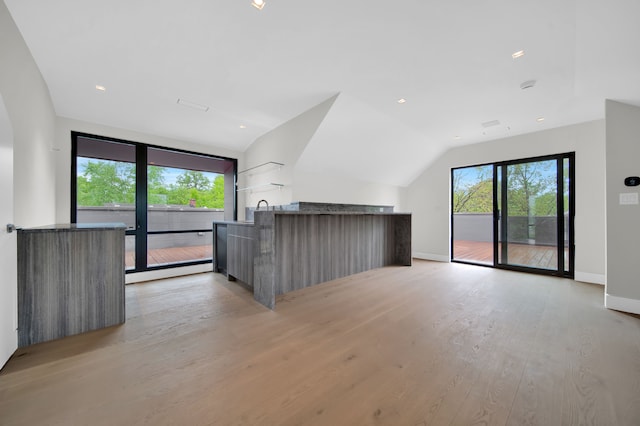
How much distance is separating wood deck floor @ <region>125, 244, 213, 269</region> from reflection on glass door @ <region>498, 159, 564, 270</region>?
221 inches

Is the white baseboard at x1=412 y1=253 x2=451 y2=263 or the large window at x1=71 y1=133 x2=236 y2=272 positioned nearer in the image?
the large window at x1=71 y1=133 x2=236 y2=272

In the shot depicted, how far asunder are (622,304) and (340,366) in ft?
10.7

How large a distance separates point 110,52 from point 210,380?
2.80 metres

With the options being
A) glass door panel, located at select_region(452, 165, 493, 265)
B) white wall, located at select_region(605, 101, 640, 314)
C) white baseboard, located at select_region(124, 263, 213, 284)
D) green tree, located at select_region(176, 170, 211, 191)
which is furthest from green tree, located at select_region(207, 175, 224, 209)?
white wall, located at select_region(605, 101, 640, 314)

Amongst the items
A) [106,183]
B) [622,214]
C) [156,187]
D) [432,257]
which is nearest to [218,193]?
[156,187]

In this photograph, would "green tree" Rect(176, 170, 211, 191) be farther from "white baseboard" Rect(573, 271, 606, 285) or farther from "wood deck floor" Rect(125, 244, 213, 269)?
"white baseboard" Rect(573, 271, 606, 285)

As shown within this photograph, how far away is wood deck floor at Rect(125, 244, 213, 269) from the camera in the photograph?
12.4 ft

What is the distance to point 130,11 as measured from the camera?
169cm

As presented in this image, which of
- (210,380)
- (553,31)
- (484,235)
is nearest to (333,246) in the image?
(210,380)

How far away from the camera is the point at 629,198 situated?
2562mm

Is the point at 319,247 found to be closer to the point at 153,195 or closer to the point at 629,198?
the point at 153,195

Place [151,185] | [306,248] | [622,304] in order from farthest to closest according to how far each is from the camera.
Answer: [151,185] < [306,248] < [622,304]

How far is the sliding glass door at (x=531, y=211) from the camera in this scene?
12.8 feet

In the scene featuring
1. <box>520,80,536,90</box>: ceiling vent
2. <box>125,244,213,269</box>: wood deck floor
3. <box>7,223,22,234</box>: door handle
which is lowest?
<box>125,244,213,269</box>: wood deck floor
